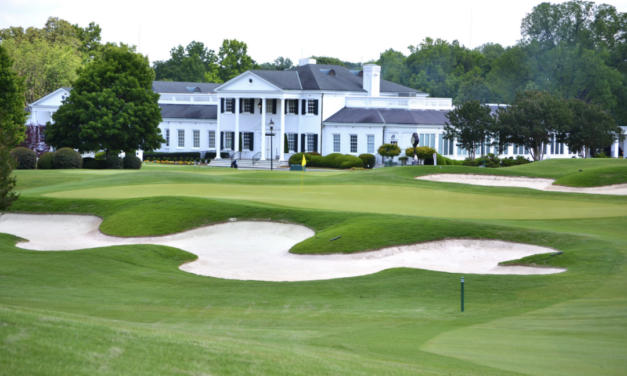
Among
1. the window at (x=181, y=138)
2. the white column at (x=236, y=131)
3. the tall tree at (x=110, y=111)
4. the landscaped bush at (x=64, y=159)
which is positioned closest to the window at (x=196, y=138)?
the window at (x=181, y=138)

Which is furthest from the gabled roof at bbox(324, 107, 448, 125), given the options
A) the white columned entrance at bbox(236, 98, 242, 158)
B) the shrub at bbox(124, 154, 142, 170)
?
the shrub at bbox(124, 154, 142, 170)

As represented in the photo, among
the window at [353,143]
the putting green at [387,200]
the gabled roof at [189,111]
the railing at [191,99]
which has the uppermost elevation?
the railing at [191,99]

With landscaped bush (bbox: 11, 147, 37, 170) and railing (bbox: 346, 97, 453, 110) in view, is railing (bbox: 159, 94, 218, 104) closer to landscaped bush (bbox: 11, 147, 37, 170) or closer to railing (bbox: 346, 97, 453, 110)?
railing (bbox: 346, 97, 453, 110)

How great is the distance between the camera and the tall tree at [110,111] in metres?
50.6

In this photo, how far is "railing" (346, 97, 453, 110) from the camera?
6481cm

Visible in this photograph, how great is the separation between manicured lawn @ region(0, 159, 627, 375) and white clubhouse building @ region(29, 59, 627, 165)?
112 feet

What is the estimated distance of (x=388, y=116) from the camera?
6312 cm

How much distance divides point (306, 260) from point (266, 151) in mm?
49422

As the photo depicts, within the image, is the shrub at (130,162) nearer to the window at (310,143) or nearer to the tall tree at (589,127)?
the window at (310,143)

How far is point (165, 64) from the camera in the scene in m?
128

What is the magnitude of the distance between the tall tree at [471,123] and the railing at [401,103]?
668 centimetres

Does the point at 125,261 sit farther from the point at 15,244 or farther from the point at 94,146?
the point at 94,146

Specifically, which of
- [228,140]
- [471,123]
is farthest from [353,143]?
[228,140]

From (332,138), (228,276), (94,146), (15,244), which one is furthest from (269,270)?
(332,138)
